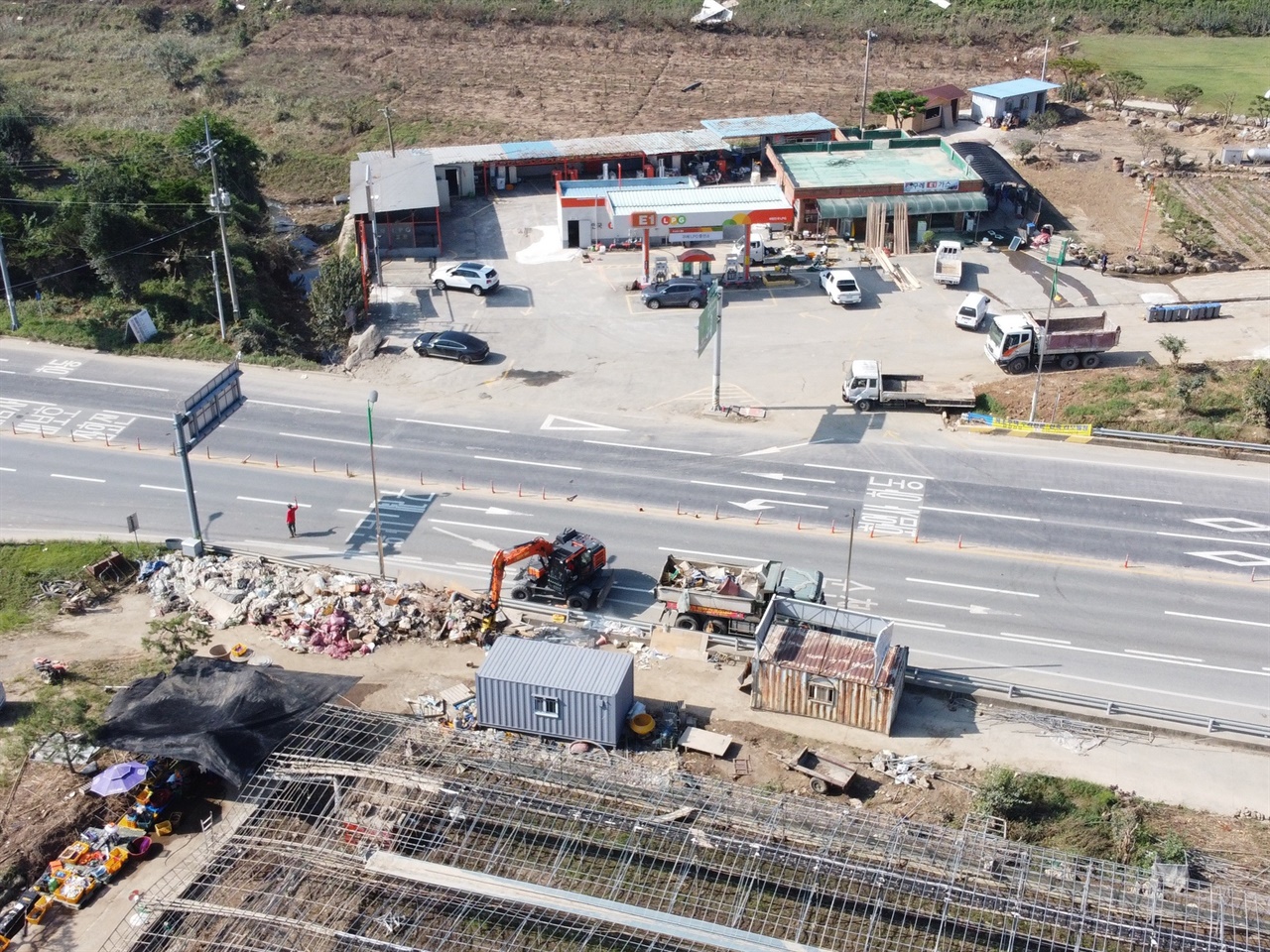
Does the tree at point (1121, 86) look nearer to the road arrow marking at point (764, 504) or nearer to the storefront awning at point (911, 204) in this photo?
the storefront awning at point (911, 204)

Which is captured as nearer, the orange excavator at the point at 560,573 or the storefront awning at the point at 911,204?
the orange excavator at the point at 560,573

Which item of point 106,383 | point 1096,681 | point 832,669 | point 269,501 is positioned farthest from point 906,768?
point 106,383

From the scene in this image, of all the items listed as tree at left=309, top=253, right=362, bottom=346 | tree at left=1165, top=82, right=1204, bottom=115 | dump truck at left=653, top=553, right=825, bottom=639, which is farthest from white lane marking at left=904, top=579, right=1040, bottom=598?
tree at left=1165, top=82, right=1204, bottom=115

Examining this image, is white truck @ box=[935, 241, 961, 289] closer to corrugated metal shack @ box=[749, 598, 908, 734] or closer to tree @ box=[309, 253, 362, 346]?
tree @ box=[309, 253, 362, 346]

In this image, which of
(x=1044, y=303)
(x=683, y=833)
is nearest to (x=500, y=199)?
(x=1044, y=303)

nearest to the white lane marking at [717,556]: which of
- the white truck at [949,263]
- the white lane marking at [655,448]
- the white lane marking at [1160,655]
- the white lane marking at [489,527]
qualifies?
the white lane marking at [489,527]

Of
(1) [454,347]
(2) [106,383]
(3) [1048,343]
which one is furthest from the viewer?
(1) [454,347]

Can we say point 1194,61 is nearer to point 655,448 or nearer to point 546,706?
point 655,448
